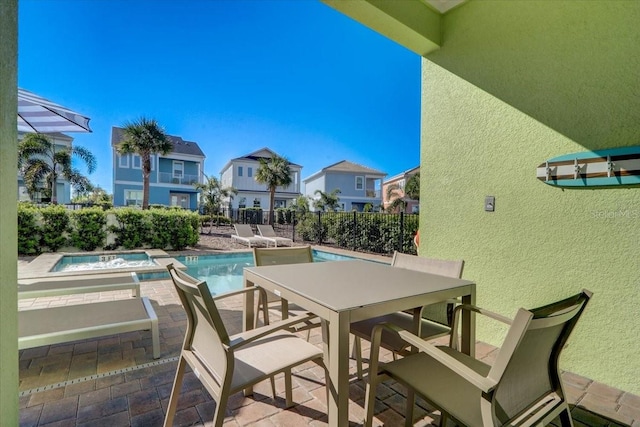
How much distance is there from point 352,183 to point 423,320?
80.1 feet

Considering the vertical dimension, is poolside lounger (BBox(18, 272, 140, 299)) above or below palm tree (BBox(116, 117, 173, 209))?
below

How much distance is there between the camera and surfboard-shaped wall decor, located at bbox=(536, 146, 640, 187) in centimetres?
206

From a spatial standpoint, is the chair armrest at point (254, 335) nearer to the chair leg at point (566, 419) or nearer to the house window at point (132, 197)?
the chair leg at point (566, 419)

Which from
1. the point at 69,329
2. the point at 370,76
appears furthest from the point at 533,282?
the point at 370,76

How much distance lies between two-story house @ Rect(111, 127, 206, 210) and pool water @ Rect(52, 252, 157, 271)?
13.9 metres

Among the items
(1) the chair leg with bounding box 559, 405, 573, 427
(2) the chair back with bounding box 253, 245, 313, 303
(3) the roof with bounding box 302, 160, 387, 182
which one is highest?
(3) the roof with bounding box 302, 160, 387, 182

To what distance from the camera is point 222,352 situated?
1.30 m

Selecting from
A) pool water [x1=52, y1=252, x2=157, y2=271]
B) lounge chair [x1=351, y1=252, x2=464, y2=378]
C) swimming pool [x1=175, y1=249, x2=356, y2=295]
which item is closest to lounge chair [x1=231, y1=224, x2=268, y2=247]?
swimming pool [x1=175, y1=249, x2=356, y2=295]

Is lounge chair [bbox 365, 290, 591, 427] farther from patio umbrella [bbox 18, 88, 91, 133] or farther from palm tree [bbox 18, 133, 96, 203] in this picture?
palm tree [bbox 18, 133, 96, 203]

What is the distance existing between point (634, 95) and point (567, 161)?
0.56m

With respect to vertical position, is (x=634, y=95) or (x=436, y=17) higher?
(x=436, y=17)

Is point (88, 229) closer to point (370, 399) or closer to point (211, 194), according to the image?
point (370, 399)

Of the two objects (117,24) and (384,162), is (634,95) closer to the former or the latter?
(117,24)

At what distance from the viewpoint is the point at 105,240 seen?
28.6ft
